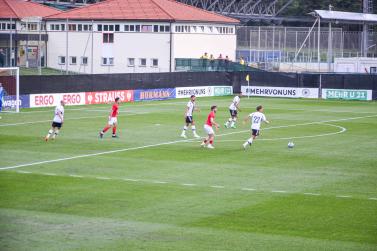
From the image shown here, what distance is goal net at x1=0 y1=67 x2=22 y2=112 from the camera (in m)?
52.3

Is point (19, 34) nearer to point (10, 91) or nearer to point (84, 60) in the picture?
point (84, 60)

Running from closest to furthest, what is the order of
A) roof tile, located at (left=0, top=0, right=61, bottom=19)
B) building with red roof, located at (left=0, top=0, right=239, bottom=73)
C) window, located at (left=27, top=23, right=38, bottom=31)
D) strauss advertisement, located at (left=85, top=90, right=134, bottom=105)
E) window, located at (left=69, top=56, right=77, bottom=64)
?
strauss advertisement, located at (left=85, top=90, right=134, bottom=105), roof tile, located at (left=0, top=0, right=61, bottom=19), building with red roof, located at (left=0, top=0, right=239, bottom=73), window, located at (left=27, top=23, right=38, bottom=31), window, located at (left=69, top=56, right=77, bottom=64)

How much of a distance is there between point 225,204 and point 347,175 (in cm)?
711

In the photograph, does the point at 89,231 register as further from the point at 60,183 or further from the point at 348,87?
the point at 348,87

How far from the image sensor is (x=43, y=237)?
735 inches

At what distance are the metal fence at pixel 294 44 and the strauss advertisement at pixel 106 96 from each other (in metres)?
29.9

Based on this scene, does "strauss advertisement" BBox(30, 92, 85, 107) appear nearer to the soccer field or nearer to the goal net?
the goal net

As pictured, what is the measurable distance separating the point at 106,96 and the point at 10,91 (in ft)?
32.3

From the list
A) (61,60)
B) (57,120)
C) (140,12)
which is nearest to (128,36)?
(140,12)

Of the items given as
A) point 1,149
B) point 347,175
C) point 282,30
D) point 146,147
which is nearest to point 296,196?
point 347,175

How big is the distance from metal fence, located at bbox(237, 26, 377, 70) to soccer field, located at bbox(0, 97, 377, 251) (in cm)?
4797

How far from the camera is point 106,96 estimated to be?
6184 cm

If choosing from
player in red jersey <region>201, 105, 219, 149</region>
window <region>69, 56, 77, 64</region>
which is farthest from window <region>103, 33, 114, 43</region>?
player in red jersey <region>201, 105, 219, 149</region>

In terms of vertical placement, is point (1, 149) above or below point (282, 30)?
below
